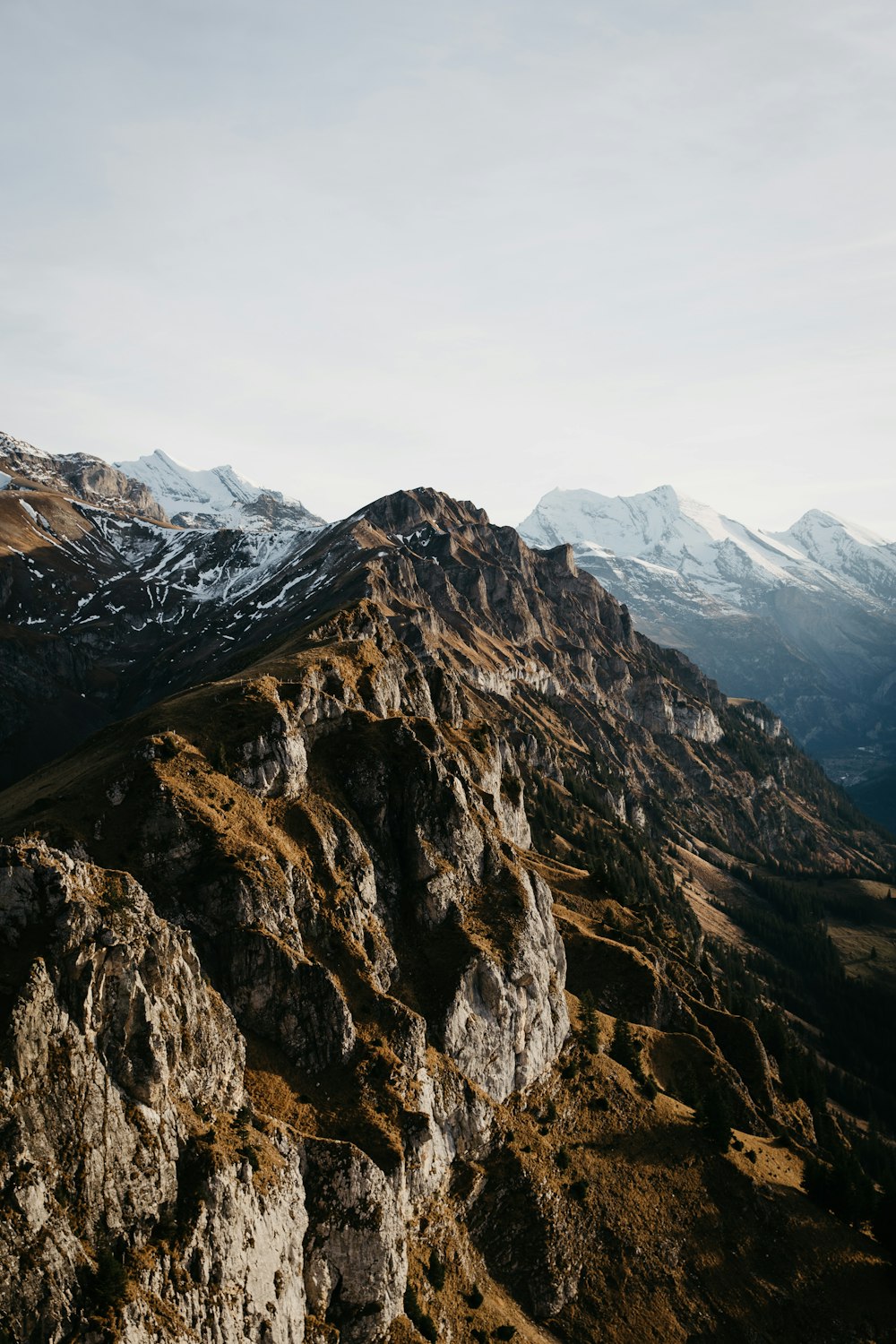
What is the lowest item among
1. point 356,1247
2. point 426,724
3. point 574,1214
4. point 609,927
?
point 574,1214

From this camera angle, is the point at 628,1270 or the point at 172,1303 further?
the point at 628,1270

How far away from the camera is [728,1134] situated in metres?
120

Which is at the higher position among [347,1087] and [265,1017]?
[265,1017]

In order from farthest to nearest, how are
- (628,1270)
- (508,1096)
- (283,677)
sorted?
(283,677), (508,1096), (628,1270)

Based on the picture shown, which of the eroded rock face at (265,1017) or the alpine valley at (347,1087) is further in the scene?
the alpine valley at (347,1087)

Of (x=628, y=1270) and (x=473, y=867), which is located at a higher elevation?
(x=473, y=867)

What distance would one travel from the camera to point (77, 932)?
6675 cm

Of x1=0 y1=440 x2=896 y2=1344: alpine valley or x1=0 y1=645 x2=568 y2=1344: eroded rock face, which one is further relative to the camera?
x1=0 y1=440 x2=896 y2=1344: alpine valley

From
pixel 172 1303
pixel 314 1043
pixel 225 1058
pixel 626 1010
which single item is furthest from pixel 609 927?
pixel 172 1303

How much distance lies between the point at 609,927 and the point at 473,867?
59122 millimetres

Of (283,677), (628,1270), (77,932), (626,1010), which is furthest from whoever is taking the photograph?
(626,1010)

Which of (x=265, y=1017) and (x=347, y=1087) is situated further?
(x=265, y=1017)

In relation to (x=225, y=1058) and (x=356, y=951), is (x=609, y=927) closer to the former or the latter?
(x=356, y=951)

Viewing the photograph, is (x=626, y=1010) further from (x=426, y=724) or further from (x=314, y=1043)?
(x=314, y=1043)
